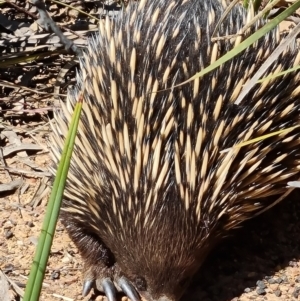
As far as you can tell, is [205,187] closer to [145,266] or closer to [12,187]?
[145,266]

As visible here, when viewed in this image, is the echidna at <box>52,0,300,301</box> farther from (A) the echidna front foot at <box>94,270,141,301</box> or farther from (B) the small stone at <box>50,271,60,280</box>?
(B) the small stone at <box>50,271,60,280</box>

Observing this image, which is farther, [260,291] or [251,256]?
[251,256]

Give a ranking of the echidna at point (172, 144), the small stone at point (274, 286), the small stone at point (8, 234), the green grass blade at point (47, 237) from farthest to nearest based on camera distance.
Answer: the small stone at point (8, 234)
the small stone at point (274, 286)
the echidna at point (172, 144)
the green grass blade at point (47, 237)

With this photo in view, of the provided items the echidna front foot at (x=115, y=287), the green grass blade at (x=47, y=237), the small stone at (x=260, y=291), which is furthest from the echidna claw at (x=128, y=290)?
the green grass blade at (x=47, y=237)

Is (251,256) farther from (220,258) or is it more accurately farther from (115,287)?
(115,287)

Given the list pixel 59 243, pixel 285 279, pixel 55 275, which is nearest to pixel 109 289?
pixel 55 275

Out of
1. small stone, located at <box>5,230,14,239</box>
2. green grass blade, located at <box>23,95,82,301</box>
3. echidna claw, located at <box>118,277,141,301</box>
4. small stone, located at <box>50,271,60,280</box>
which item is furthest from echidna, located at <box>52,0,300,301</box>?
green grass blade, located at <box>23,95,82,301</box>


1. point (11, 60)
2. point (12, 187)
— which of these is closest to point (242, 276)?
point (12, 187)

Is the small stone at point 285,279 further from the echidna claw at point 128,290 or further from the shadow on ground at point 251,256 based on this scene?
the echidna claw at point 128,290
